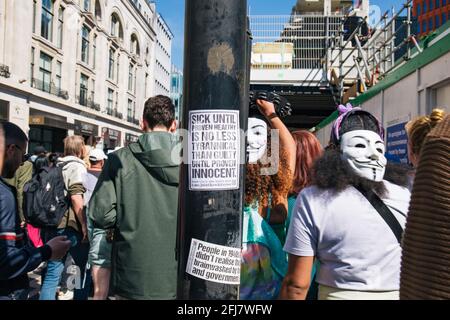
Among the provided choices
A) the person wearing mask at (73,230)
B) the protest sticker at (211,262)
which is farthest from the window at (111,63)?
the protest sticker at (211,262)

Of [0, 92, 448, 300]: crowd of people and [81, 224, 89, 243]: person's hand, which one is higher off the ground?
[0, 92, 448, 300]: crowd of people

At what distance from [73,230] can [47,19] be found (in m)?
34.6

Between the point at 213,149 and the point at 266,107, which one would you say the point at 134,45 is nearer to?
the point at 266,107

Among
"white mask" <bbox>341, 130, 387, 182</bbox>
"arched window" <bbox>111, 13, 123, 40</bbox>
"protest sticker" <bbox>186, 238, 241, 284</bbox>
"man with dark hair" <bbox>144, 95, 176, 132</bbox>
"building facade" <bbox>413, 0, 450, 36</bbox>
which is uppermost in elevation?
"building facade" <bbox>413, 0, 450, 36</bbox>

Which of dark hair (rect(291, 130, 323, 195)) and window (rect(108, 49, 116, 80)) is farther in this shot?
window (rect(108, 49, 116, 80))

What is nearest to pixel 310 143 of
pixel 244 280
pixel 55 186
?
pixel 244 280

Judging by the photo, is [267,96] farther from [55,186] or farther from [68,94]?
[68,94]

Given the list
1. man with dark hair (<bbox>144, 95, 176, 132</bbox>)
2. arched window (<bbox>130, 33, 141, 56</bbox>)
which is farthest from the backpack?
arched window (<bbox>130, 33, 141, 56</bbox>)

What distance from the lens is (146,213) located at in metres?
2.94

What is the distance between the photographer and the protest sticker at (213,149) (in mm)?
1659

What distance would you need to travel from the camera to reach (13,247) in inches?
100

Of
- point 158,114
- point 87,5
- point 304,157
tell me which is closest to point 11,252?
point 158,114

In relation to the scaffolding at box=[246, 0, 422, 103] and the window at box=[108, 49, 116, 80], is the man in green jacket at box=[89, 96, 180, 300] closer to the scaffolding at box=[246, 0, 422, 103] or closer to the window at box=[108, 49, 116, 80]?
the scaffolding at box=[246, 0, 422, 103]

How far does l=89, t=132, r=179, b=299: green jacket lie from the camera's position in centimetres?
291
